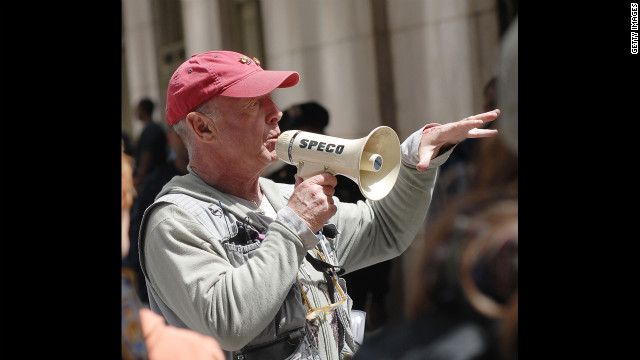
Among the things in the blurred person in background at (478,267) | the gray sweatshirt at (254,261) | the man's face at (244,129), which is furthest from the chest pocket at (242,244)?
the blurred person in background at (478,267)

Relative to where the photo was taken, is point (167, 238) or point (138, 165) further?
point (138, 165)

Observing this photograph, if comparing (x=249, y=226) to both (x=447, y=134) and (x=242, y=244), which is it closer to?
(x=242, y=244)

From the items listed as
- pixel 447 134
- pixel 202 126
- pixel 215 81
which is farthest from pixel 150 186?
pixel 447 134

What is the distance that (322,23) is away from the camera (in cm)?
311

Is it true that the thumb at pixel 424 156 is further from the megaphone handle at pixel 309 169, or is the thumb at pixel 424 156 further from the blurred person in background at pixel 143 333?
the blurred person in background at pixel 143 333

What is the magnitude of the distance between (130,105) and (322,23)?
49.3 inches

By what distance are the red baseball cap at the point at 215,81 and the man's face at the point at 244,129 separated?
0.05 meters

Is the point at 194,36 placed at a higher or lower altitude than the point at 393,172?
higher

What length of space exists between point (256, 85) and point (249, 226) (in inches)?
18.5

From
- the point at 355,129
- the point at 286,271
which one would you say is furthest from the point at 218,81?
the point at 355,129
